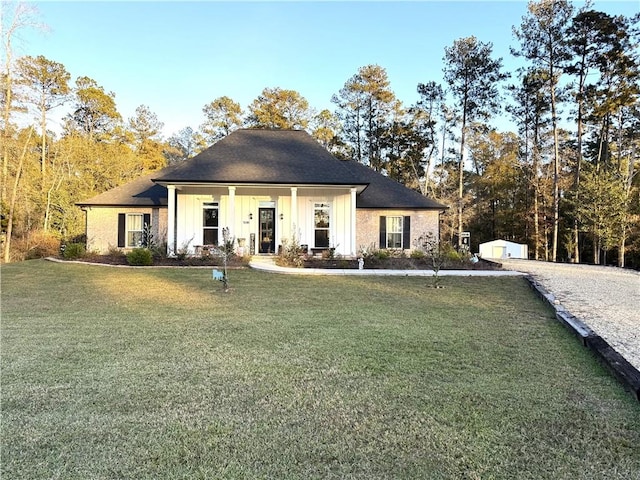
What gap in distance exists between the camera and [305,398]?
2994mm

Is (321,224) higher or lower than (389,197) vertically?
lower

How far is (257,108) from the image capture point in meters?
31.3

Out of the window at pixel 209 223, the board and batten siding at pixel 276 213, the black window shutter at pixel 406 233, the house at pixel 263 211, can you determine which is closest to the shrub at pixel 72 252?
the house at pixel 263 211

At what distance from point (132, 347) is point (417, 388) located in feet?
10.3

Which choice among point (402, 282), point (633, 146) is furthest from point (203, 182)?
point (633, 146)

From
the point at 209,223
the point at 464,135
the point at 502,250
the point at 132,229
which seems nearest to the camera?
the point at 209,223

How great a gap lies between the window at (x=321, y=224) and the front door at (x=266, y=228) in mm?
1795

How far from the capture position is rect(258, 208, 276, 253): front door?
1628cm

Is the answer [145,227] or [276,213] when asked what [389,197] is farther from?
[145,227]

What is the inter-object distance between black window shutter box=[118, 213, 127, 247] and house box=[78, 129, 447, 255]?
38 mm

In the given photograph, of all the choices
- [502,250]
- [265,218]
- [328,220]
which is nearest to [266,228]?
[265,218]

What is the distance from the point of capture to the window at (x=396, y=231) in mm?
16828

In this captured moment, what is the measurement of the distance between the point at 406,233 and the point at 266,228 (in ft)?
20.1

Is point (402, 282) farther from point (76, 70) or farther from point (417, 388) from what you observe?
point (76, 70)
